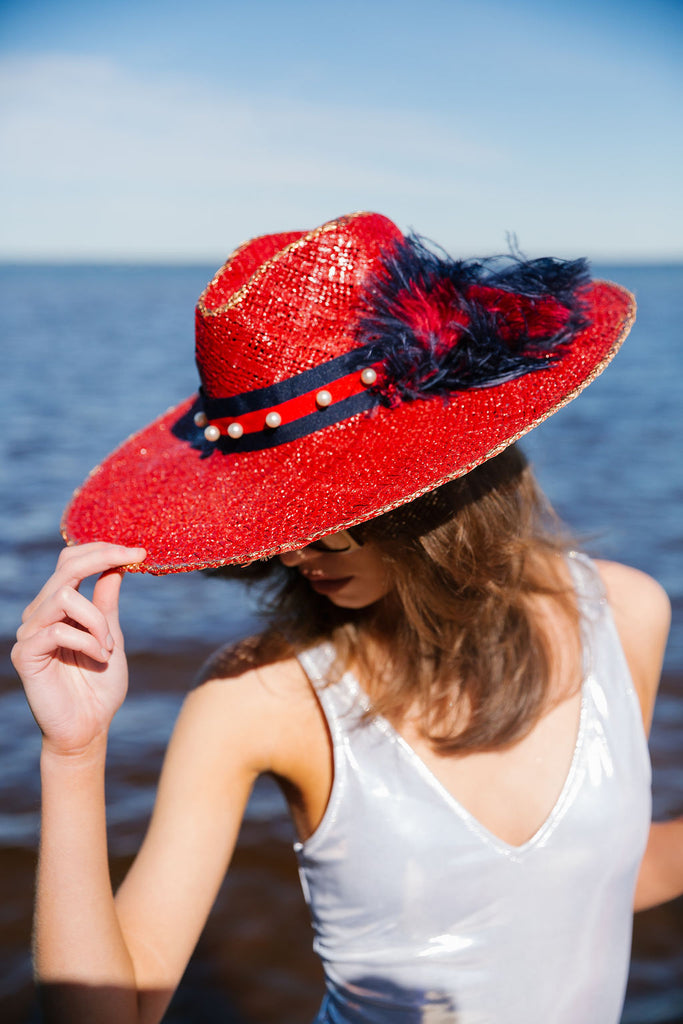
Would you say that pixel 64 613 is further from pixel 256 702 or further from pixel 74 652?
pixel 256 702

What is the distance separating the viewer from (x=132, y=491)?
148cm

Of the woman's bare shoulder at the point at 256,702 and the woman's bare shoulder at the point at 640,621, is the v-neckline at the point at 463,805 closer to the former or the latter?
the woman's bare shoulder at the point at 256,702

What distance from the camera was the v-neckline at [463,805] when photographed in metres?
1.46

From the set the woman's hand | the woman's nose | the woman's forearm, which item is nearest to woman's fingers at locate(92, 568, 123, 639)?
A: the woman's hand

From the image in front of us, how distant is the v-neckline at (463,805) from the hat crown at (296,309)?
25.0 inches

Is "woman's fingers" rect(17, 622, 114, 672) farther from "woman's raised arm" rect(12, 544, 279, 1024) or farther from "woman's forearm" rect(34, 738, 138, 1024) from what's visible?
"woman's forearm" rect(34, 738, 138, 1024)

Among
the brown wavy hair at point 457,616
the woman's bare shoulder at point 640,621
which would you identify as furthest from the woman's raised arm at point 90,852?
the woman's bare shoulder at point 640,621

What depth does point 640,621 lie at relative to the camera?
5.61ft

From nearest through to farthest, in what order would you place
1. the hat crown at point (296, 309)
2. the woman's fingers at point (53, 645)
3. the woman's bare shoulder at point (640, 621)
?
the woman's fingers at point (53, 645)
the hat crown at point (296, 309)
the woman's bare shoulder at point (640, 621)

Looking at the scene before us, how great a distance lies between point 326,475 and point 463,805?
658 mm

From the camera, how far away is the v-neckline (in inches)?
57.4

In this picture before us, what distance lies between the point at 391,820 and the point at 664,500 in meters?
6.02

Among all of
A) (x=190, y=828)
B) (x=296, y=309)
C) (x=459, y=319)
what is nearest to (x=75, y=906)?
(x=190, y=828)

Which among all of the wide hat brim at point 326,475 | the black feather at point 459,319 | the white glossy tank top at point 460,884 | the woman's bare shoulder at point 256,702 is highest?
the black feather at point 459,319
